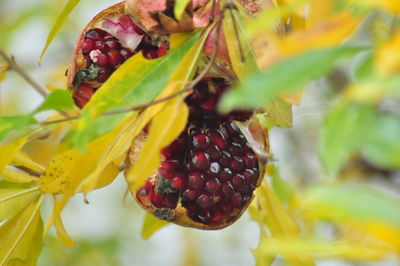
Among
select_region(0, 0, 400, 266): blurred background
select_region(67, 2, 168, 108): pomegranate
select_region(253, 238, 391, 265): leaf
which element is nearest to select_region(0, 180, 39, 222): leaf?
select_region(67, 2, 168, 108): pomegranate

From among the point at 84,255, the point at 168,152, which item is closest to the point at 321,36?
the point at 168,152

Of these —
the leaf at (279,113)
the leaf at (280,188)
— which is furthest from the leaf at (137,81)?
the leaf at (280,188)

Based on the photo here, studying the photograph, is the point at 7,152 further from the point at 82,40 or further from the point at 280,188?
the point at 280,188

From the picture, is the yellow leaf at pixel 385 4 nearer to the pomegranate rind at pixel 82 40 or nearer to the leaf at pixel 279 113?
the leaf at pixel 279 113

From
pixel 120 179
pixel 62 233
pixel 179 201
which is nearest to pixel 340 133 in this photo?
pixel 179 201

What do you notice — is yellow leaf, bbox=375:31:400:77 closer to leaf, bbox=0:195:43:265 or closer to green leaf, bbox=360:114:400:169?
green leaf, bbox=360:114:400:169

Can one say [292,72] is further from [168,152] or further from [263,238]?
[263,238]
